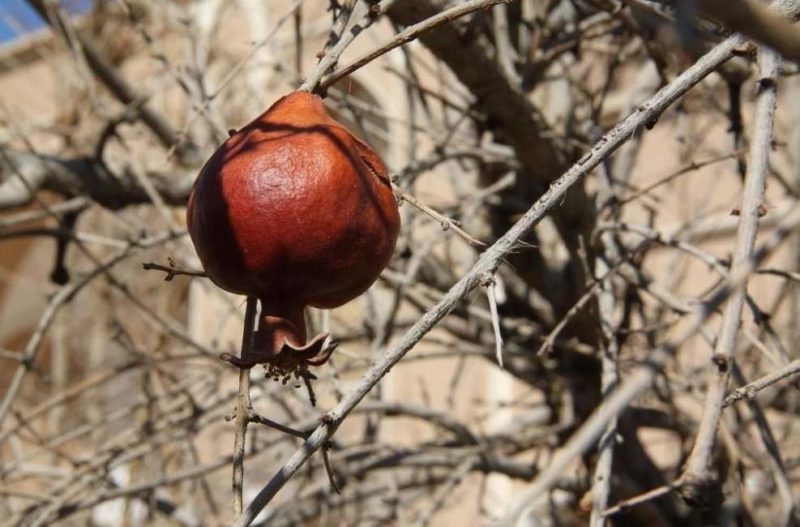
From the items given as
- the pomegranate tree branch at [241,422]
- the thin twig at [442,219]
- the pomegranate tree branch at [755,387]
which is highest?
the thin twig at [442,219]

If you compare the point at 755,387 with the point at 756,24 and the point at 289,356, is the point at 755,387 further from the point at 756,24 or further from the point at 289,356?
the point at 756,24

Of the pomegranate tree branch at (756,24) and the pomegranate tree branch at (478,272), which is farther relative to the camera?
the pomegranate tree branch at (478,272)

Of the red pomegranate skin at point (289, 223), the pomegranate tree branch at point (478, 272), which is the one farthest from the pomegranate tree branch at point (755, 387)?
the red pomegranate skin at point (289, 223)

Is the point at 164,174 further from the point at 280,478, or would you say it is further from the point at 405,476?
the point at 280,478

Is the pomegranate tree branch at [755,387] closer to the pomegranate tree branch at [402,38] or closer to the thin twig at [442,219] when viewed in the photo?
the thin twig at [442,219]

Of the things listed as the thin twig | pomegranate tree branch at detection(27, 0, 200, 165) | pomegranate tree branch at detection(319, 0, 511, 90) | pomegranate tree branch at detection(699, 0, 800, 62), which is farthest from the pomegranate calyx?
pomegranate tree branch at detection(27, 0, 200, 165)

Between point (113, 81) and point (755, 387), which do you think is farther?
point (113, 81)

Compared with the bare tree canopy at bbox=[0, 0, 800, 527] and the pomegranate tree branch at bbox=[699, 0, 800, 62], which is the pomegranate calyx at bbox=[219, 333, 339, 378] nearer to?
the bare tree canopy at bbox=[0, 0, 800, 527]

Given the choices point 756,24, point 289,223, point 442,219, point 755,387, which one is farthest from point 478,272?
point 756,24
